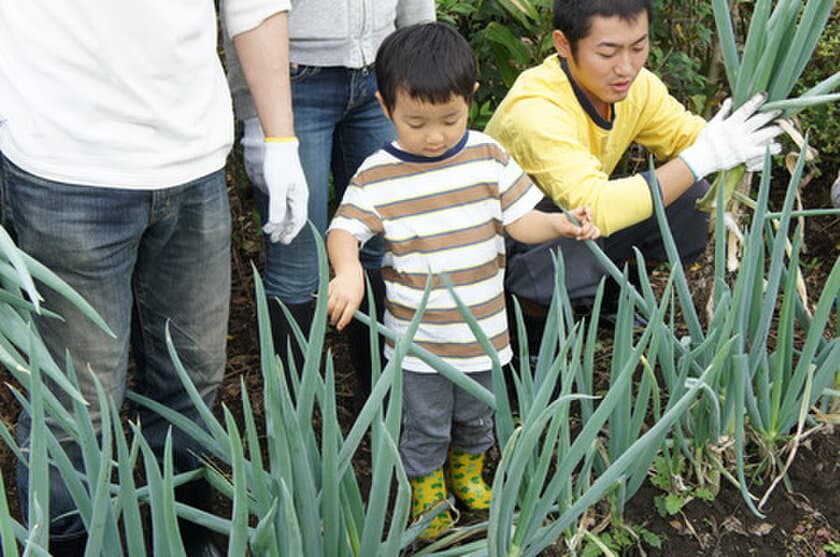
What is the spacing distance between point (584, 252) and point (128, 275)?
957mm

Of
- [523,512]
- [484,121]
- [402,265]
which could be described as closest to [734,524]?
[523,512]

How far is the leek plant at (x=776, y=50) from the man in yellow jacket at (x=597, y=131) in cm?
7

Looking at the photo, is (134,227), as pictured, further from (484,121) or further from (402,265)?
(484,121)

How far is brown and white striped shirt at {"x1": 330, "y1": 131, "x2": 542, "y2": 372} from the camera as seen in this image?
71.4 inches

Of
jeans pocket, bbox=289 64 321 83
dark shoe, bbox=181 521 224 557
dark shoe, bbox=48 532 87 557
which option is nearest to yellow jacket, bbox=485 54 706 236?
jeans pocket, bbox=289 64 321 83

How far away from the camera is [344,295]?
1.65m

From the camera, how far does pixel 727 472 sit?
1690 millimetres

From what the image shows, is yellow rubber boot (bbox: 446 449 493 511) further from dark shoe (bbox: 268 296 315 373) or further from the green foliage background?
the green foliage background

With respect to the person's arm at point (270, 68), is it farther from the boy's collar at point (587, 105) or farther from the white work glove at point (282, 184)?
the boy's collar at point (587, 105)

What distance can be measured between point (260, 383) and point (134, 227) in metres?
1.11

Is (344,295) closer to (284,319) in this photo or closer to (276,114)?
(276,114)

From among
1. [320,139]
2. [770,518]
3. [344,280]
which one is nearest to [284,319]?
[320,139]

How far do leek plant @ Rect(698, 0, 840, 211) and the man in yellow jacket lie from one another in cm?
7

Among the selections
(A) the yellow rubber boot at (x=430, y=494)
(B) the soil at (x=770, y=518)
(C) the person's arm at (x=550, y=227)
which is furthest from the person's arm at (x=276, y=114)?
(B) the soil at (x=770, y=518)
